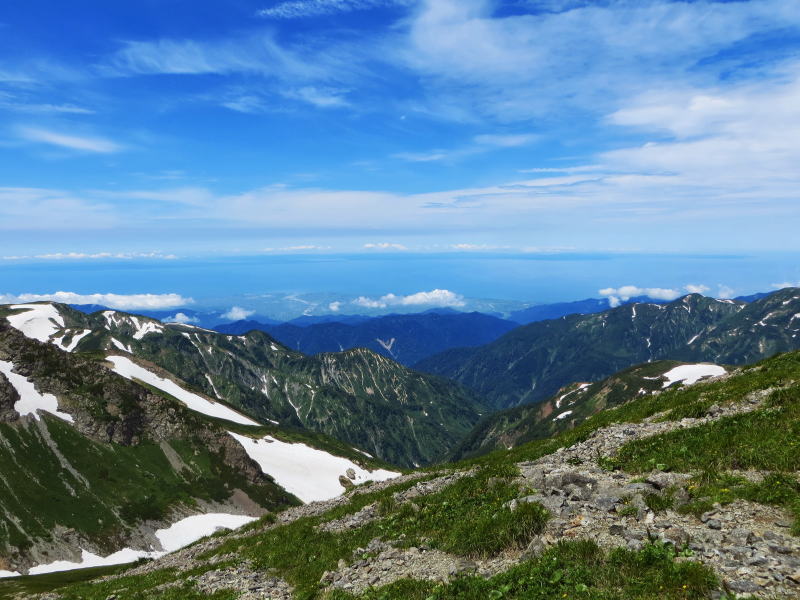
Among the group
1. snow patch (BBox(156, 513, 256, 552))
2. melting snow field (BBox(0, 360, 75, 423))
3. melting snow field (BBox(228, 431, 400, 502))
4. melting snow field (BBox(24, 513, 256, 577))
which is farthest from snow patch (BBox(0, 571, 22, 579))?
melting snow field (BBox(228, 431, 400, 502))

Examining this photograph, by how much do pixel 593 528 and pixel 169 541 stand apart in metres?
123

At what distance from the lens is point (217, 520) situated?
122 meters

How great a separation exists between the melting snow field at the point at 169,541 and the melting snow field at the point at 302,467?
34.8 metres

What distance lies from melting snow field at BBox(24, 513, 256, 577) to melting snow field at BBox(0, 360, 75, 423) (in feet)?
137

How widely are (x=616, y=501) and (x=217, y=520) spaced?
131 metres

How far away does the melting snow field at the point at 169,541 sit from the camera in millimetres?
87688

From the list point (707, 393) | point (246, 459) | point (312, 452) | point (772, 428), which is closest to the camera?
point (772, 428)

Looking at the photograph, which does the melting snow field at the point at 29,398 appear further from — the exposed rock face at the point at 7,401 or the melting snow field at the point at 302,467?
the melting snow field at the point at 302,467

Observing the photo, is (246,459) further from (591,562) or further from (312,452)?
(591,562)

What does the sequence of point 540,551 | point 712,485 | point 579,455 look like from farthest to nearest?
point 579,455 → point 712,485 → point 540,551

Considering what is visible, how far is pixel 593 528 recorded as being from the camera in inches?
511

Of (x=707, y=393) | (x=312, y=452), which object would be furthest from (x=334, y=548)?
(x=312, y=452)

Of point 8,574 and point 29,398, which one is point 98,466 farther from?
point 8,574

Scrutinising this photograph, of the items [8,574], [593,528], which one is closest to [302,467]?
[8,574]
